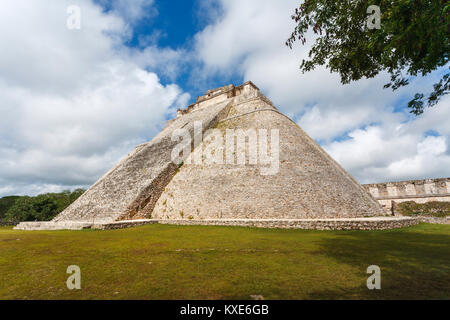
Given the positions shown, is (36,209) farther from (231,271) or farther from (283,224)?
Answer: (231,271)

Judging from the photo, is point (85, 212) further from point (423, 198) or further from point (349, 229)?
point (423, 198)

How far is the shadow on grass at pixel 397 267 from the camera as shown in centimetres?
326

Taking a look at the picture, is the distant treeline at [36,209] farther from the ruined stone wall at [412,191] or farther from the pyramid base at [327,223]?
the ruined stone wall at [412,191]

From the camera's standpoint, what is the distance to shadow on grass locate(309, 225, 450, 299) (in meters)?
3.26

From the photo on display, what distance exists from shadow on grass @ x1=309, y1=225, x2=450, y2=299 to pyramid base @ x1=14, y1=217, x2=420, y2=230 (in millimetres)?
3243

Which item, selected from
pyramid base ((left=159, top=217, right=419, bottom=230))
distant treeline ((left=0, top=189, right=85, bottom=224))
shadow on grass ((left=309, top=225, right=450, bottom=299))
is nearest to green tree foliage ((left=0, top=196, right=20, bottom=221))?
distant treeline ((left=0, top=189, right=85, bottom=224))

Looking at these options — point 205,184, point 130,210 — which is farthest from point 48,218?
point 205,184

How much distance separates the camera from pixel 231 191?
49.4 feet

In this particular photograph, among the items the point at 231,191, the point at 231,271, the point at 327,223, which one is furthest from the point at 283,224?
the point at 231,271

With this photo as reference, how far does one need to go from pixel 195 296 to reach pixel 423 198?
30.0 m

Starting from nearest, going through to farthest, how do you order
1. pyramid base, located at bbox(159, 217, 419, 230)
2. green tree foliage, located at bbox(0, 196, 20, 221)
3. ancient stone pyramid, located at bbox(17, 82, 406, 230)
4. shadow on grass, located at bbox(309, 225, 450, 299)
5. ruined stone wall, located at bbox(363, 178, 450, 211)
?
1. shadow on grass, located at bbox(309, 225, 450, 299)
2. pyramid base, located at bbox(159, 217, 419, 230)
3. ancient stone pyramid, located at bbox(17, 82, 406, 230)
4. ruined stone wall, located at bbox(363, 178, 450, 211)
5. green tree foliage, located at bbox(0, 196, 20, 221)

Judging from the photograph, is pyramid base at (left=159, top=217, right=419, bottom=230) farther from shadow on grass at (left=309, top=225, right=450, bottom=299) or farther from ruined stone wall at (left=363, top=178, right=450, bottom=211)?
ruined stone wall at (left=363, top=178, right=450, bottom=211)

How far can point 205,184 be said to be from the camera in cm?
1622

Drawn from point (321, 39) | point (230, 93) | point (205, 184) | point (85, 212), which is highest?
point (230, 93)
